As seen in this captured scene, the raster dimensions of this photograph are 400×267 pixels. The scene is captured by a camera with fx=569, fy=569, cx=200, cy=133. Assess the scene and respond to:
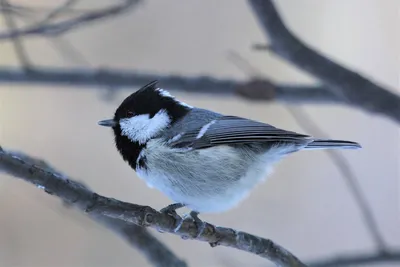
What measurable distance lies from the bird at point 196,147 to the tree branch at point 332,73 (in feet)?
0.28

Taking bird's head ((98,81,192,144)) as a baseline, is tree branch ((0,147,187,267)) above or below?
below

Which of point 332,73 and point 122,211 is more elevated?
point 332,73

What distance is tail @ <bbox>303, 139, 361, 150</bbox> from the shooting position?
1037 mm

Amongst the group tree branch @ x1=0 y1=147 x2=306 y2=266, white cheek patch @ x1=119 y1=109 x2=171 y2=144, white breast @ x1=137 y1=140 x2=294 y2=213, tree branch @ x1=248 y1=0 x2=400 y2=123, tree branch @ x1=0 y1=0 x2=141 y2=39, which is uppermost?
tree branch @ x1=248 y1=0 x2=400 y2=123

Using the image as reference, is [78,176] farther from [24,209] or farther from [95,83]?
[95,83]

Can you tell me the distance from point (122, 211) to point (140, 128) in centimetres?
37

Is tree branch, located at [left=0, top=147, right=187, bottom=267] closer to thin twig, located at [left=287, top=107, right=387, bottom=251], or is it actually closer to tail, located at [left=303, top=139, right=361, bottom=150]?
tail, located at [left=303, top=139, right=361, bottom=150]

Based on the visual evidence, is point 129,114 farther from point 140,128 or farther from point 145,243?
point 145,243

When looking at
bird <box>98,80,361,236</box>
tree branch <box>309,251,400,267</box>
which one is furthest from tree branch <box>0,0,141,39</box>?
tree branch <box>309,251,400,267</box>

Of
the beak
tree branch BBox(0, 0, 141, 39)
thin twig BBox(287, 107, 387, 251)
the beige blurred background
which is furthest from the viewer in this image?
the beige blurred background

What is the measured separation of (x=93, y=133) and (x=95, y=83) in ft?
1.98

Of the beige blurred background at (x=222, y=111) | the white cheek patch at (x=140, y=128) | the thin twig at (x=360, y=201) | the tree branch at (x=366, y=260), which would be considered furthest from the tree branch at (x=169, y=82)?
the beige blurred background at (x=222, y=111)

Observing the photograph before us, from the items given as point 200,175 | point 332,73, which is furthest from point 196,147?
point 332,73

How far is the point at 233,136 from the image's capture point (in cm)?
107
